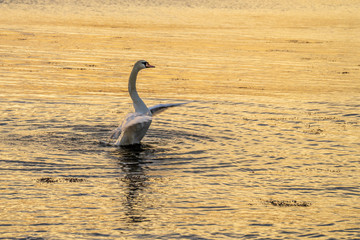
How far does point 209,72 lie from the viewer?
37812 millimetres

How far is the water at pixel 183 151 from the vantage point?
13.4 metres

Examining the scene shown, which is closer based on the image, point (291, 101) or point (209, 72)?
point (291, 101)

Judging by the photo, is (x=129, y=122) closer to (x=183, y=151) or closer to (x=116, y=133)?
(x=116, y=133)

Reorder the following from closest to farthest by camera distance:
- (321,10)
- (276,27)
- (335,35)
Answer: (335,35) → (276,27) → (321,10)

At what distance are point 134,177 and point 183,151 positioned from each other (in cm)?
300

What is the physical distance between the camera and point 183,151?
19.0m

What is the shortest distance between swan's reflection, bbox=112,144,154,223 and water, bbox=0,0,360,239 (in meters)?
0.04

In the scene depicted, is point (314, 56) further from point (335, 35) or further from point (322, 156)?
point (322, 156)

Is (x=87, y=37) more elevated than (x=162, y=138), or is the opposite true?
(x=87, y=37)

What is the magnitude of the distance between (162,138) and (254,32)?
1842 inches

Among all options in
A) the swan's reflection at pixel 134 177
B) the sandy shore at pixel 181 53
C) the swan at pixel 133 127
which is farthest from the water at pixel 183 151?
the swan at pixel 133 127

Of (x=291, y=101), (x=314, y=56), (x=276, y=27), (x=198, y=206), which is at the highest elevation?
(x=276, y=27)

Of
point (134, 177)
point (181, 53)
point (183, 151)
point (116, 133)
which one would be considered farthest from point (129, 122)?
point (181, 53)

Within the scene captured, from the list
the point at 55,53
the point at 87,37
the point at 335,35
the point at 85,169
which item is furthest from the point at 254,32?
the point at 85,169
